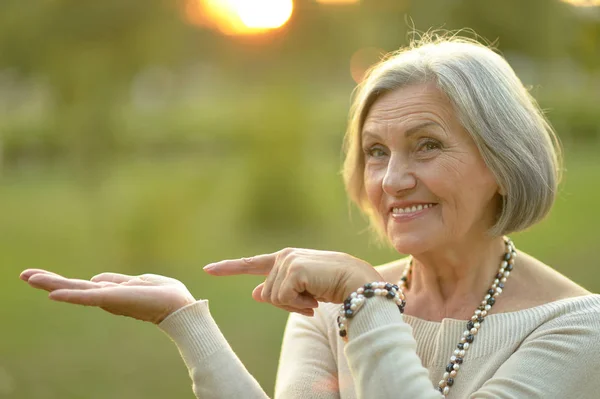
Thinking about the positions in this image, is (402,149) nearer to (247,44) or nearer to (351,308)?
(351,308)

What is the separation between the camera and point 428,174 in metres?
1.93

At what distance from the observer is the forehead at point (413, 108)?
196 centimetres

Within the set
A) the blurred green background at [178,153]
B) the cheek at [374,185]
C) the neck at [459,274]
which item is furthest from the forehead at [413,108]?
the blurred green background at [178,153]

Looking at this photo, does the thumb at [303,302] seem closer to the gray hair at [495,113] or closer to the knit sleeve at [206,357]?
the knit sleeve at [206,357]

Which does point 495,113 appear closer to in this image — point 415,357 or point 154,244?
point 415,357

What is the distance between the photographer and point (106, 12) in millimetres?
7246

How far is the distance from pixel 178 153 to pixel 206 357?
8638 millimetres

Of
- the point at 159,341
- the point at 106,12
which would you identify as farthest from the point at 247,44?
the point at 159,341

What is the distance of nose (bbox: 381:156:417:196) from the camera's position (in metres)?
1.94

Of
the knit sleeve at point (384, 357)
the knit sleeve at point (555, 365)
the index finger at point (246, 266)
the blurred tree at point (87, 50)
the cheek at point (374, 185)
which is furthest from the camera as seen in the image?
the blurred tree at point (87, 50)

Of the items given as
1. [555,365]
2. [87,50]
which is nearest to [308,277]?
[555,365]

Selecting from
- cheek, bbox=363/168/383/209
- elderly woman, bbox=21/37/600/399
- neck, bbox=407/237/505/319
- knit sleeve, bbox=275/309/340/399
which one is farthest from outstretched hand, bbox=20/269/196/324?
neck, bbox=407/237/505/319

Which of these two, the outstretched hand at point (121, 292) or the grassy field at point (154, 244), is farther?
the grassy field at point (154, 244)

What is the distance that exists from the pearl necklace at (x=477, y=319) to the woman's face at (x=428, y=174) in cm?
19
